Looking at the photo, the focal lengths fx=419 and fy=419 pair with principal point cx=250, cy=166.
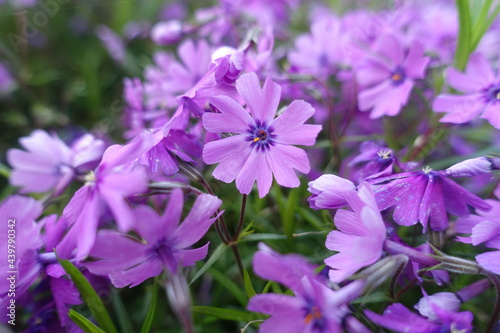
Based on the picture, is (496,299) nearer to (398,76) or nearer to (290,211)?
(290,211)

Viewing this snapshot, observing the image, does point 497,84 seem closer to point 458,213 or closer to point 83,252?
point 458,213

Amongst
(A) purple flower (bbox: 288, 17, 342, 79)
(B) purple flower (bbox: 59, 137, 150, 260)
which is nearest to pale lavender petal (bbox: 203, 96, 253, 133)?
(B) purple flower (bbox: 59, 137, 150, 260)

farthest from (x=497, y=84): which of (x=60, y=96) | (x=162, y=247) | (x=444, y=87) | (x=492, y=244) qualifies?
(x=60, y=96)

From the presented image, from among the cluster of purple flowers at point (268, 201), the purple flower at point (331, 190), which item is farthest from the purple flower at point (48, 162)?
the purple flower at point (331, 190)

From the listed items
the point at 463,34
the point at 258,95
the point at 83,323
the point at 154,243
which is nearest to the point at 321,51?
the point at 463,34

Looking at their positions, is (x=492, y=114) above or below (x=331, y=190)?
above

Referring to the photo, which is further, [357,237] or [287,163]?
[287,163]
